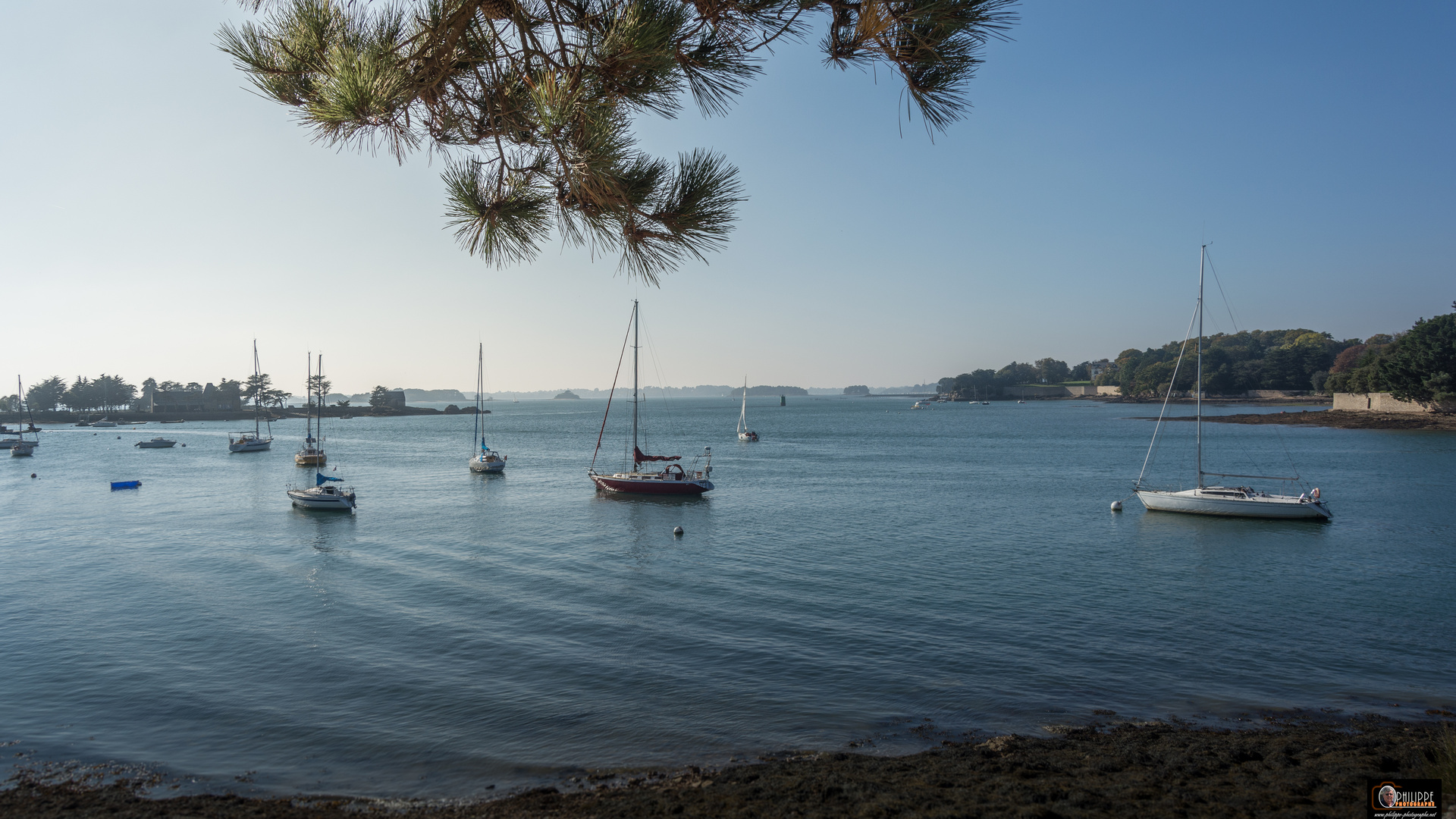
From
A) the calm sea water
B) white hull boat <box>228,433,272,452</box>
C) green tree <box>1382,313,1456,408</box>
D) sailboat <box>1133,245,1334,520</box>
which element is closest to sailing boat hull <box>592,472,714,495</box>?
the calm sea water

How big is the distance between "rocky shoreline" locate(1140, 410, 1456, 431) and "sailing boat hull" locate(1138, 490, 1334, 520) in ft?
139

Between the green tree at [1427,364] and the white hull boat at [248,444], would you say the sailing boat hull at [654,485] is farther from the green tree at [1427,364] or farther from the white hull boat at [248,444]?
the green tree at [1427,364]

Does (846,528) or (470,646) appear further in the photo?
(846,528)

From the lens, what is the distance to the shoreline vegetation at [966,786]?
7.17m

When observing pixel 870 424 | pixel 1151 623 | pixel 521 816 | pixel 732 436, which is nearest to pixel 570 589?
pixel 521 816

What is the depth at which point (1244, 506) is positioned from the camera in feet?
91.3

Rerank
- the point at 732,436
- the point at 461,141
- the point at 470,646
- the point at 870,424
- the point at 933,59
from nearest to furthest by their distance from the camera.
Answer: the point at 933,59, the point at 461,141, the point at 470,646, the point at 732,436, the point at 870,424

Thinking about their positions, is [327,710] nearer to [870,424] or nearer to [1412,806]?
[1412,806]

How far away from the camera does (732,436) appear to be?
86625 millimetres

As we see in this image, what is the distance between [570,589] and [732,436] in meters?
67.9

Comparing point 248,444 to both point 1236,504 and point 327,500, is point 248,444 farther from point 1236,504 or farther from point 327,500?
point 1236,504

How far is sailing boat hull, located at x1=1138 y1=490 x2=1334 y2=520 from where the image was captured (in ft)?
89.8

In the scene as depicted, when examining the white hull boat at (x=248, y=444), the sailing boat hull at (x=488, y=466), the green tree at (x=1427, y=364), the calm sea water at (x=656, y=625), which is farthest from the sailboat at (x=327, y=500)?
the green tree at (x=1427, y=364)

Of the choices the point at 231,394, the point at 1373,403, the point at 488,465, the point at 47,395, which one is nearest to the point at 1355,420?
the point at 1373,403
